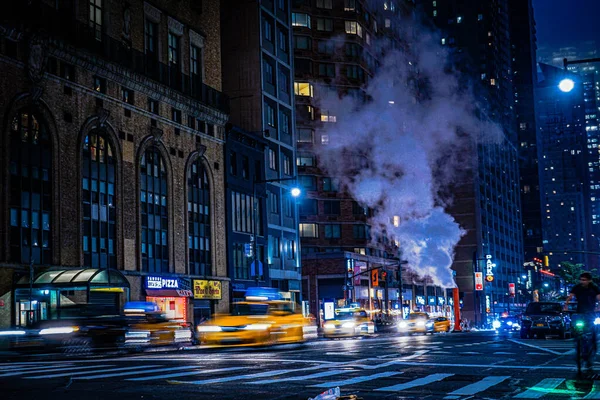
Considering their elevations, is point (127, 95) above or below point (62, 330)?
above

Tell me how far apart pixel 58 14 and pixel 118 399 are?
1486 inches

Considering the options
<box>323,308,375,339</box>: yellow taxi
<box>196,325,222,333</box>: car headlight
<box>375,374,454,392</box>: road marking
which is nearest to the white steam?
<box>323,308,375,339</box>: yellow taxi

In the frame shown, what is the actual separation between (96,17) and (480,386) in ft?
135

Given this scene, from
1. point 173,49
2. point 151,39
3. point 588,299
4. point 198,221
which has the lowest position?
point 588,299

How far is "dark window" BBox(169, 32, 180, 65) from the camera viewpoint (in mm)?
57469

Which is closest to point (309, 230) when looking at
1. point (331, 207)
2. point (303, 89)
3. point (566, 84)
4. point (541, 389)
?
point (331, 207)

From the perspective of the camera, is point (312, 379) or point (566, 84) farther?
point (566, 84)

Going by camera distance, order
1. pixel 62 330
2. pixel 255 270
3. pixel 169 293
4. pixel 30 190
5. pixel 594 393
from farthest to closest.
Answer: pixel 255 270
pixel 169 293
pixel 30 190
pixel 62 330
pixel 594 393

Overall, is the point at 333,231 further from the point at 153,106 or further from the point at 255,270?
the point at 153,106

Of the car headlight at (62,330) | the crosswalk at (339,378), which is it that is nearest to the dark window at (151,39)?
the car headlight at (62,330)

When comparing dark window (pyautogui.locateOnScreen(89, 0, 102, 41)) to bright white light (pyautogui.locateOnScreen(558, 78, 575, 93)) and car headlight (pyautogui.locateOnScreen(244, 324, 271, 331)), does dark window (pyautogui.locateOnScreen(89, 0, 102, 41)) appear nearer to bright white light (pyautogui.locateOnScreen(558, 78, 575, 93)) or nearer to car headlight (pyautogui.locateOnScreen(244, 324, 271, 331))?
car headlight (pyautogui.locateOnScreen(244, 324, 271, 331))

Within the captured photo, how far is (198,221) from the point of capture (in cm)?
5884

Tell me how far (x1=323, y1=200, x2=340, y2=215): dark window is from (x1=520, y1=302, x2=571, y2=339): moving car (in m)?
65.3

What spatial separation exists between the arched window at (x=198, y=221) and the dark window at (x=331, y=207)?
144 feet
